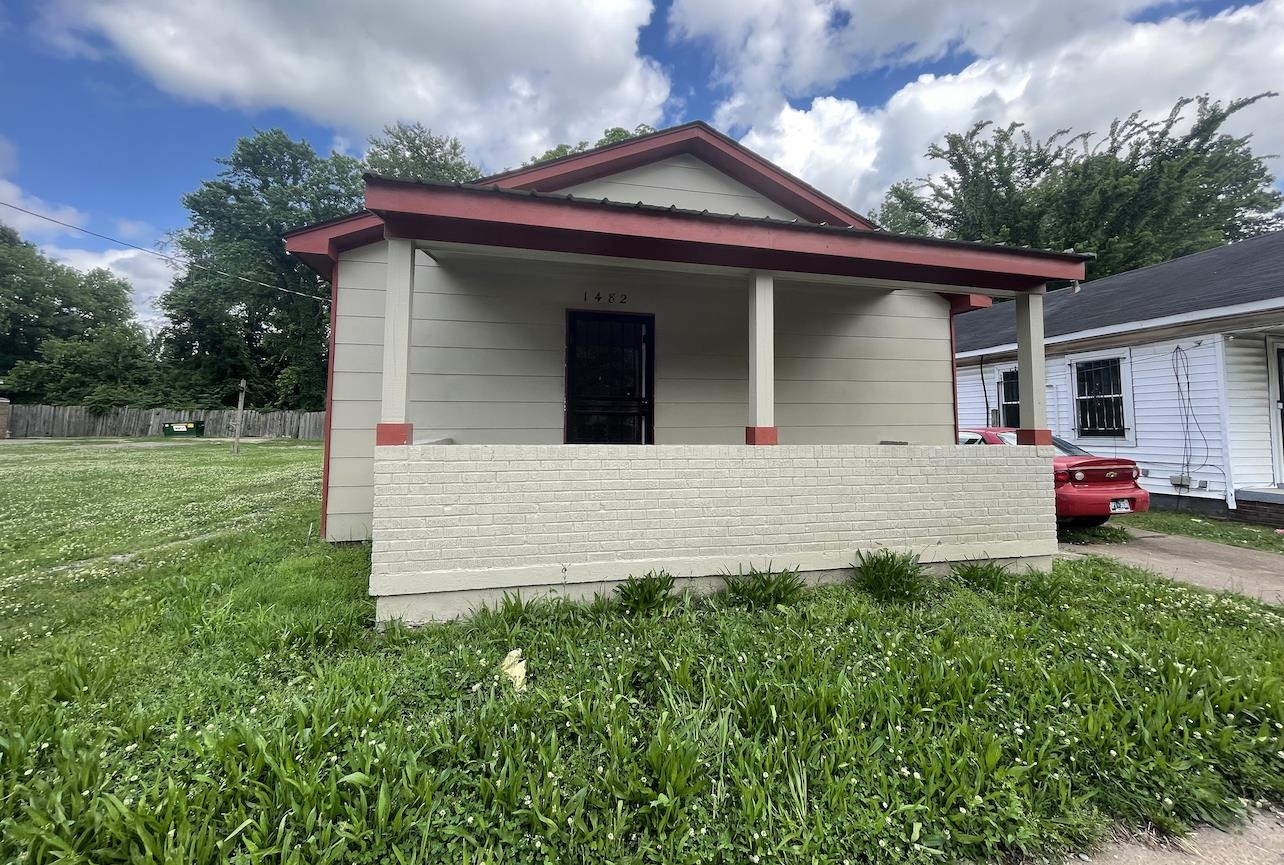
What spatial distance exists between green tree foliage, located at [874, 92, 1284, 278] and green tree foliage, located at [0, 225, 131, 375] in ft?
163

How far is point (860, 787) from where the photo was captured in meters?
1.80

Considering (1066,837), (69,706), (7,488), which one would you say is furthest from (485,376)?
(7,488)

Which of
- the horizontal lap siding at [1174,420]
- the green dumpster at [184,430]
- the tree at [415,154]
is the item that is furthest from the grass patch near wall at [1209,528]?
the green dumpster at [184,430]

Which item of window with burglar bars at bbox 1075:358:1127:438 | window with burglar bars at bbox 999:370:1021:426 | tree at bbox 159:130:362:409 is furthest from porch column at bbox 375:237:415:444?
tree at bbox 159:130:362:409

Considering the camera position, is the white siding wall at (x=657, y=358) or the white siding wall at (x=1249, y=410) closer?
the white siding wall at (x=657, y=358)

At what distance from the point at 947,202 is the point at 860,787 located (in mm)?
25125

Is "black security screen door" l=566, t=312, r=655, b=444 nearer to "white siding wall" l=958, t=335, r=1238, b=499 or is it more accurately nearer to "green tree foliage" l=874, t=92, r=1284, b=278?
"white siding wall" l=958, t=335, r=1238, b=499

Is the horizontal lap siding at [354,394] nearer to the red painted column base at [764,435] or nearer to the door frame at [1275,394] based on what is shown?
the red painted column base at [764,435]

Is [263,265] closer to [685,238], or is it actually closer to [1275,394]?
[685,238]

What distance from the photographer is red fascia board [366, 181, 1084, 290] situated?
3.31m

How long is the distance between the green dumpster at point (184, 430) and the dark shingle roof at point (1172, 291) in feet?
109

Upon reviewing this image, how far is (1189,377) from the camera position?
756 centimetres

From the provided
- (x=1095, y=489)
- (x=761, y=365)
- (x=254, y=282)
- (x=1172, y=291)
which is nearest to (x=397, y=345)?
(x=761, y=365)

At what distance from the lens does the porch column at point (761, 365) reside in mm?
3834
